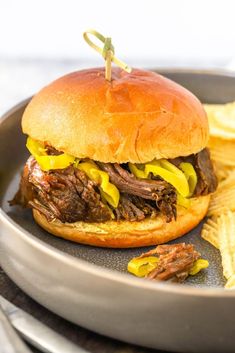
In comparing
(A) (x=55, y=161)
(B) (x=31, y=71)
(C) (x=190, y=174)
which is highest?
(A) (x=55, y=161)

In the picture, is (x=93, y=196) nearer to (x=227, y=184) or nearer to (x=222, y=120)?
(x=227, y=184)

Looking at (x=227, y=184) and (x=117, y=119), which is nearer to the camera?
(x=117, y=119)

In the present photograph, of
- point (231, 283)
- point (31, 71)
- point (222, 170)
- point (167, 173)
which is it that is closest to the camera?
point (231, 283)

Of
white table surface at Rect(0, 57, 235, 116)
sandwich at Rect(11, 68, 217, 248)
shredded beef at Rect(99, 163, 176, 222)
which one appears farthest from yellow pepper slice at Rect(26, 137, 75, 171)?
white table surface at Rect(0, 57, 235, 116)

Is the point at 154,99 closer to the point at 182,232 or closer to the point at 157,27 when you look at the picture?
the point at 182,232

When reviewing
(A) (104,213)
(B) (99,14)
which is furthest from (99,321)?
(B) (99,14)

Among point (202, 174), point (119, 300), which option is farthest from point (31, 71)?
point (119, 300)

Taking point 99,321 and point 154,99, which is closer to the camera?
point 99,321

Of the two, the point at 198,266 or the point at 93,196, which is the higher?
the point at 93,196
